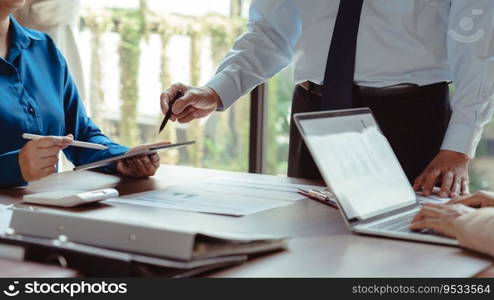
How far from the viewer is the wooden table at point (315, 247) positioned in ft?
3.92

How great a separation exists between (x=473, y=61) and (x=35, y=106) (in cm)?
129

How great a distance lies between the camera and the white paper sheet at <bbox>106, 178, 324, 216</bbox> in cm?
167

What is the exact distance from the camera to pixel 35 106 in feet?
7.50

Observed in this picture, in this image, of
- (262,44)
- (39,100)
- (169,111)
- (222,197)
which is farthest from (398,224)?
(39,100)

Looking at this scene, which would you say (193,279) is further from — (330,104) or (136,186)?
(330,104)

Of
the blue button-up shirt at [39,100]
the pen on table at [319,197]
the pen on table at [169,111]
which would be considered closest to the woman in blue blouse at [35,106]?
the blue button-up shirt at [39,100]

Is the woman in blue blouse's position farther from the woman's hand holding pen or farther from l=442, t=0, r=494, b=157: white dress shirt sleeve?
l=442, t=0, r=494, b=157: white dress shirt sleeve

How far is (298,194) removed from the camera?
1887 mm

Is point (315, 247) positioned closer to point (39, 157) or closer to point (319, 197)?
point (319, 197)

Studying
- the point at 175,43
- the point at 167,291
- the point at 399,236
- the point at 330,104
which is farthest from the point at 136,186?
the point at 175,43

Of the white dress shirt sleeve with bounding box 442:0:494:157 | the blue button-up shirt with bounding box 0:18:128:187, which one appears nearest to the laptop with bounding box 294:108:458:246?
the white dress shirt sleeve with bounding box 442:0:494:157

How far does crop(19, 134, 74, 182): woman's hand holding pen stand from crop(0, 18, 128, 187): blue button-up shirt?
0.73 feet

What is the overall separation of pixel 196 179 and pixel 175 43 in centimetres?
259

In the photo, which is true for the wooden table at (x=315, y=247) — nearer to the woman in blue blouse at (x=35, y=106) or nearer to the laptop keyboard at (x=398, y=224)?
the laptop keyboard at (x=398, y=224)
